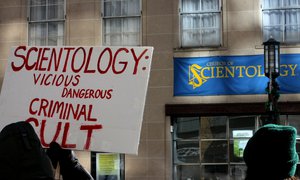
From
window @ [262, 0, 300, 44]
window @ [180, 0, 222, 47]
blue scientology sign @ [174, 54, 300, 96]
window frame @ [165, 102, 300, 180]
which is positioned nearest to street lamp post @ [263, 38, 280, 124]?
window frame @ [165, 102, 300, 180]

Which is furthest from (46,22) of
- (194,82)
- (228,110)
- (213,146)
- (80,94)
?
(80,94)

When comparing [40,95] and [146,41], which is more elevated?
[146,41]

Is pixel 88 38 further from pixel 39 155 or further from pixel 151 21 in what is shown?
pixel 39 155

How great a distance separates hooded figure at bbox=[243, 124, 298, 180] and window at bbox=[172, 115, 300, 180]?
38.2ft

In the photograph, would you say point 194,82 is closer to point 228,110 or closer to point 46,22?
point 228,110

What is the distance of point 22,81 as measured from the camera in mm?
4922

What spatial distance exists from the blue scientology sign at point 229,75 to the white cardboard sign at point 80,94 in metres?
9.85

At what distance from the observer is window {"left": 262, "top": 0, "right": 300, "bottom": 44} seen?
1452cm

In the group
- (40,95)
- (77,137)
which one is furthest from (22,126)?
(40,95)

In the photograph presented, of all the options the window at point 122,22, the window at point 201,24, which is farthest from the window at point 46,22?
the window at point 201,24

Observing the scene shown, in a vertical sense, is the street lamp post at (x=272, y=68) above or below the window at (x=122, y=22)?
below

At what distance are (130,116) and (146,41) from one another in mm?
10538

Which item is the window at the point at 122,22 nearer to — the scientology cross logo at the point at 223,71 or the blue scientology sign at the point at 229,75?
the blue scientology sign at the point at 229,75

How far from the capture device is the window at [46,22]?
1576 centimetres
